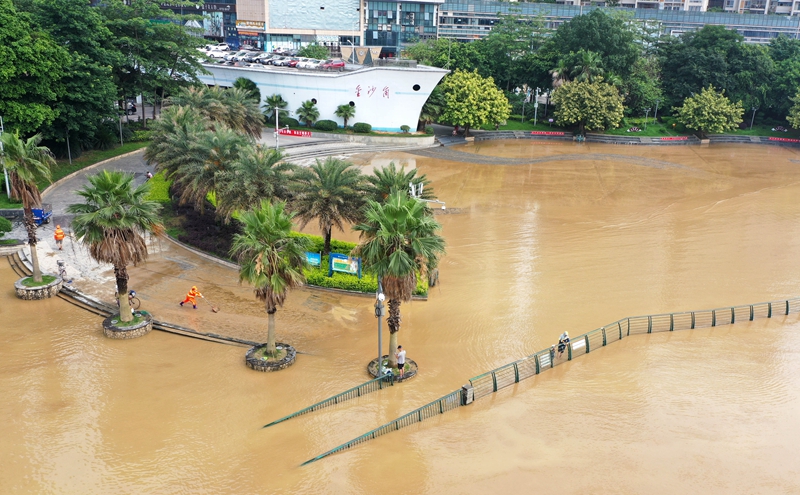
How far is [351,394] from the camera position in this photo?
76.0ft

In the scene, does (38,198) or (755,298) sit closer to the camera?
(38,198)

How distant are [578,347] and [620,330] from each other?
2.57 m

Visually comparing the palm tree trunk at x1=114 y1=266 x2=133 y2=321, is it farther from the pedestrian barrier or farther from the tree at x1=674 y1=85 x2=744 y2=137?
the tree at x1=674 y1=85 x2=744 y2=137

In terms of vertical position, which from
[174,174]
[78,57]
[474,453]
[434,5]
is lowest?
[474,453]

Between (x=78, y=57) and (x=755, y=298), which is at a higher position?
(x=78, y=57)

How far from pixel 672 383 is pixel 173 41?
47.3 meters

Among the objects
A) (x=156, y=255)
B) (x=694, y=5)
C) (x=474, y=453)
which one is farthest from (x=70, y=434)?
(x=694, y=5)

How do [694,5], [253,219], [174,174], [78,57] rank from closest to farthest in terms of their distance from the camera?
[253,219] → [174,174] → [78,57] → [694,5]

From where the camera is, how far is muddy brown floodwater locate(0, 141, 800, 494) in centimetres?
1944

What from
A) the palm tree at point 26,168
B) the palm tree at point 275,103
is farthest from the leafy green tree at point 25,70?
the palm tree at point 275,103

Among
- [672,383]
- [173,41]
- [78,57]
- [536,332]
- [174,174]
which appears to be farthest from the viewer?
[173,41]

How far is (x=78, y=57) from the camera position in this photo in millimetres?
43156

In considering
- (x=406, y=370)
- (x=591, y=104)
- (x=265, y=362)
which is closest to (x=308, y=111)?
(x=591, y=104)

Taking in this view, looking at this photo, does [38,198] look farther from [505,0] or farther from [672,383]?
[505,0]
